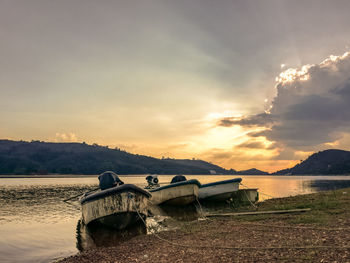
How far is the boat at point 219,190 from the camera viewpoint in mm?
28172

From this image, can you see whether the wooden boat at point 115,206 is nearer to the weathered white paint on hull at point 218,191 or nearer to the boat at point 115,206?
the boat at point 115,206

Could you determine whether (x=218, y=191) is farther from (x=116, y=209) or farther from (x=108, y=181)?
(x=116, y=209)

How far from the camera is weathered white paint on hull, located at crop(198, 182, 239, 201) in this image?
92.4ft

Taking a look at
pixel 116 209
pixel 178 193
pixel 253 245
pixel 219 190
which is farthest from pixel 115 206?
pixel 219 190

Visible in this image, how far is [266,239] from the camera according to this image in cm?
1070

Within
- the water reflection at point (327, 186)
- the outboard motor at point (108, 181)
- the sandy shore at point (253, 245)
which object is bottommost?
the water reflection at point (327, 186)

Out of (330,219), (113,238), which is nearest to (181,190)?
(113,238)

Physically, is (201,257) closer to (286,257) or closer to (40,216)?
(286,257)

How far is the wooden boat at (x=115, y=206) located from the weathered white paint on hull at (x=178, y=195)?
8279 millimetres

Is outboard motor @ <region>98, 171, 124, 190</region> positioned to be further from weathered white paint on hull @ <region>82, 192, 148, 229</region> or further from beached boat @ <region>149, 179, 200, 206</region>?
beached boat @ <region>149, 179, 200, 206</region>

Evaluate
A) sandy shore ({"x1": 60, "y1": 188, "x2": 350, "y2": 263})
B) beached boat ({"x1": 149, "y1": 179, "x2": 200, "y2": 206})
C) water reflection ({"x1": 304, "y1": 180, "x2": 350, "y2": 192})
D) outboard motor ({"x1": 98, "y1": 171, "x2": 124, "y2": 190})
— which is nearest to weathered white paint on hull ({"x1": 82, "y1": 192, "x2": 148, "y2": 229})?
outboard motor ({"x1": 98, "y1": 171, "x2": 124, "y2": 190})

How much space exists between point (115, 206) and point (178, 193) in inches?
395

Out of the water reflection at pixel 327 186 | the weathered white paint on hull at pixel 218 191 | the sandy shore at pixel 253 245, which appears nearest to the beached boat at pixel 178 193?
the weathered white paint on hull at pixel 218 191

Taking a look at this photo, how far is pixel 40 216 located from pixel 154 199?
13.1 metres
